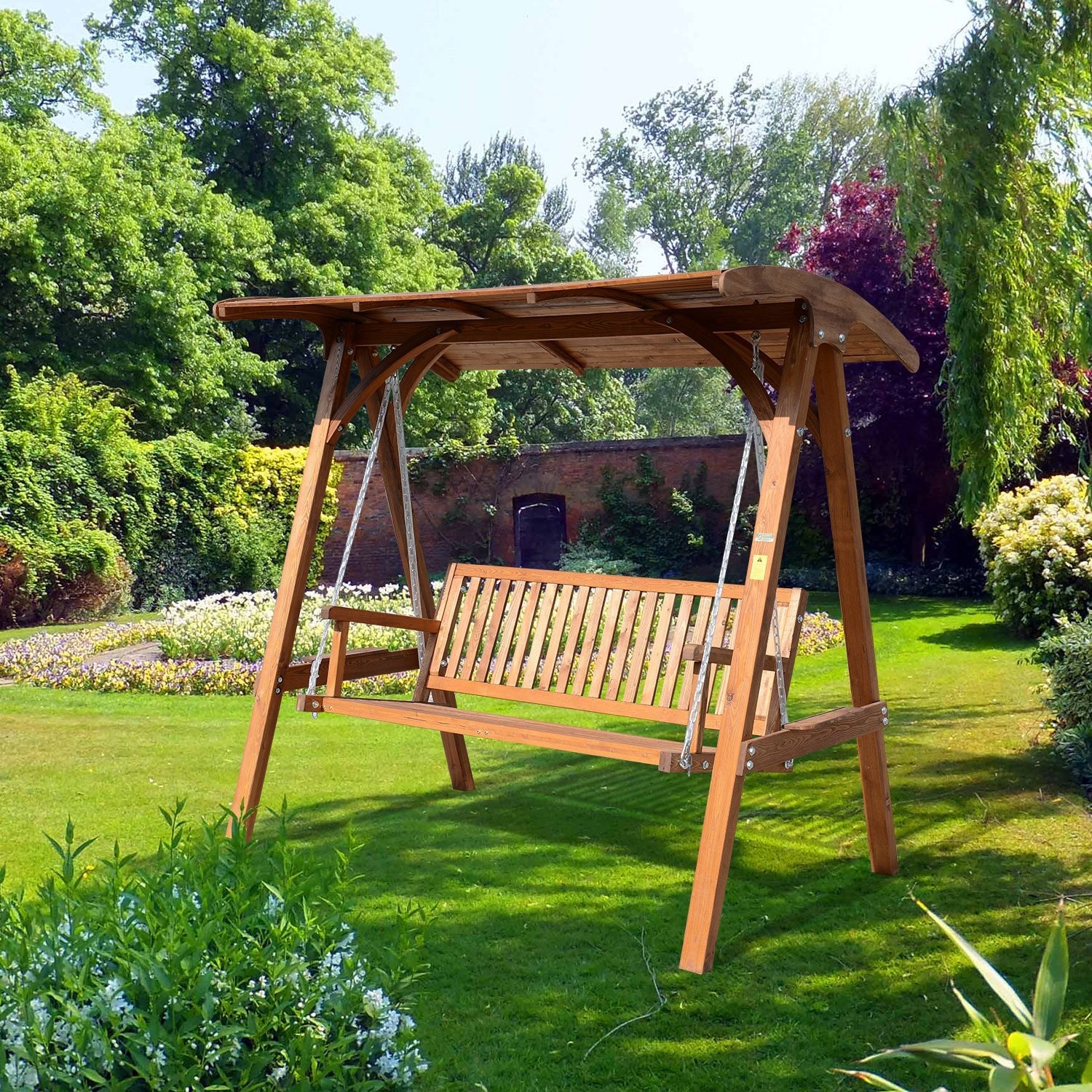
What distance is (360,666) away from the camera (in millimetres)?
5738

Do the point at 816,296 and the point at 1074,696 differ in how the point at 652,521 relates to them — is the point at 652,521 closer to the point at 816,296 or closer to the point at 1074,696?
the point at 1074,696

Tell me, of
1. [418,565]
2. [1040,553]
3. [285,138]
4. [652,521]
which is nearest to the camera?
[418,565]

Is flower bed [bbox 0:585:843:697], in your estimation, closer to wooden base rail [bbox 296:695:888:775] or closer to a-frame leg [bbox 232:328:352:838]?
a-frame leg [bbox 232:328:352:838]

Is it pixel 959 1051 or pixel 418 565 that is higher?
pixel 418 565

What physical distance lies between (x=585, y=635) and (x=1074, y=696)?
3189 mm

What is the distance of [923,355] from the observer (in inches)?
670

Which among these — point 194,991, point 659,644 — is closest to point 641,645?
point 659,644

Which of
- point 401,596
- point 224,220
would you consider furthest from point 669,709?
point 224,220

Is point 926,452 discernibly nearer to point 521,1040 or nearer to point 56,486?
point 56,486

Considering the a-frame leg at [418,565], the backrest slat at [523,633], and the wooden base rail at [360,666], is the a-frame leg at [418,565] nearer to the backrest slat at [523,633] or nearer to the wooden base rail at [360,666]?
the wooden base rail at [360,666]

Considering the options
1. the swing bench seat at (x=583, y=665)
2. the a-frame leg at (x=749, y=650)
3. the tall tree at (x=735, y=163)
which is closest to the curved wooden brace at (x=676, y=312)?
the a-frame leg at (x=749, y=650)

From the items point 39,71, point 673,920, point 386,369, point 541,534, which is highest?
point 39,71

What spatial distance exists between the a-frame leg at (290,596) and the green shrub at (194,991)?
96.9 inches

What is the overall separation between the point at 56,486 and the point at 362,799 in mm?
10343
